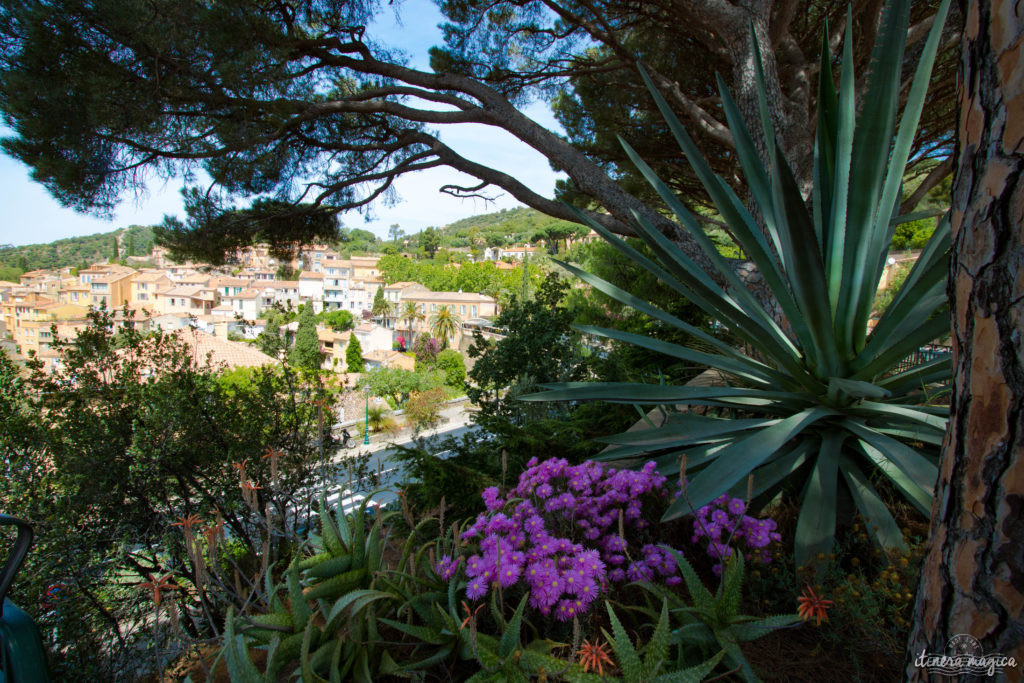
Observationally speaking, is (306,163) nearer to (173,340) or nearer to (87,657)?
(173,340)

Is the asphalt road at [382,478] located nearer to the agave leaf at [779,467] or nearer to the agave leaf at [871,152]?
the agave leaf at [779,467]

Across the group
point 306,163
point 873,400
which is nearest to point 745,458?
point 873,400

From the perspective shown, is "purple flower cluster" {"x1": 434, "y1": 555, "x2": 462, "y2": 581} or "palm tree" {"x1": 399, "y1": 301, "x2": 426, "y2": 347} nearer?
"purple flower cluster" {"x1": 434, "y1": 555, "x2": 462, "y2": 581}

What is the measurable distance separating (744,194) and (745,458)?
4.98 m

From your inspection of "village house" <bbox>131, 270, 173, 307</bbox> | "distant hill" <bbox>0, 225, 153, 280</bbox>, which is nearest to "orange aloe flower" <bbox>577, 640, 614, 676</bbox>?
"village house" <bbox>131, 270, 173, 307</bbox>

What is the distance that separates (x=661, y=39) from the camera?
19.3 ft

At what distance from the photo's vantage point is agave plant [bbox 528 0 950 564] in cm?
179

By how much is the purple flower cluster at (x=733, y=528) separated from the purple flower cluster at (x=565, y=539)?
0.13 metres

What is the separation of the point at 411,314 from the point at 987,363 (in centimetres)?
4720

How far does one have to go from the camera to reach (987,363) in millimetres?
678

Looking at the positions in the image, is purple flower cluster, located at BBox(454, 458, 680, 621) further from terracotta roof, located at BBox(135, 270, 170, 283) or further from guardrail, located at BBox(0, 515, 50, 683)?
terracotta roof, located at BBox(135, 270, 170, 283)

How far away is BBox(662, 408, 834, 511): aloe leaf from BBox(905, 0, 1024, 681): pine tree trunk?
802 millimetres

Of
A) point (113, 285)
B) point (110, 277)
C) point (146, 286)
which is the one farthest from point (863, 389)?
point (146, 286)

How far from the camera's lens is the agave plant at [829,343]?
5.88 ft
